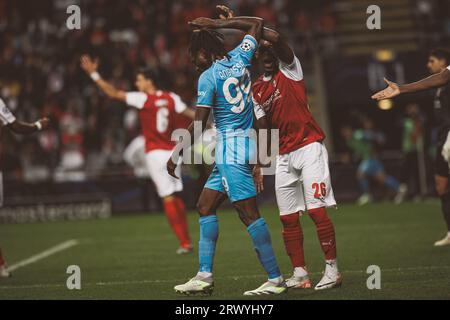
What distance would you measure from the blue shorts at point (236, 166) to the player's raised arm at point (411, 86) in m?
1.27

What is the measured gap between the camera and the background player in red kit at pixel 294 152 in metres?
8.45

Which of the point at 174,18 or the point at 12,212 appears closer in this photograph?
the point at 12,212

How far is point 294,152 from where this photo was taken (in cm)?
860

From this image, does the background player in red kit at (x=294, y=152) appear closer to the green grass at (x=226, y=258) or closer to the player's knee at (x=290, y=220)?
the player's knee at (x=290, y=220)

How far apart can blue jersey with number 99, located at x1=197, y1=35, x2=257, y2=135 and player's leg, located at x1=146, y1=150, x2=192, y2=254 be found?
4.92 meters

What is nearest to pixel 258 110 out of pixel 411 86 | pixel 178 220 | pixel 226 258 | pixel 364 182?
pixel 411 86

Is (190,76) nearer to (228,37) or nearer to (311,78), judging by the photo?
(228,37)

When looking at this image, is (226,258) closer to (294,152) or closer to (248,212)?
(294,152)

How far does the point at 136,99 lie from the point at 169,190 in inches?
57.0

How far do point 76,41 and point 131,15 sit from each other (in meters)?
1.92

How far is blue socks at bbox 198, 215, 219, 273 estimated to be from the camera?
8.21 meters

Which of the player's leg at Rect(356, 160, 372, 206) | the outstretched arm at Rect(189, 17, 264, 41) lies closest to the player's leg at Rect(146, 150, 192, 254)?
the outstretched arm at Rect(189, 17, 264, 41)

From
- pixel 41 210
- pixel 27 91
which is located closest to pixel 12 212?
pixel 41 210

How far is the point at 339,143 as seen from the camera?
24.9 m
